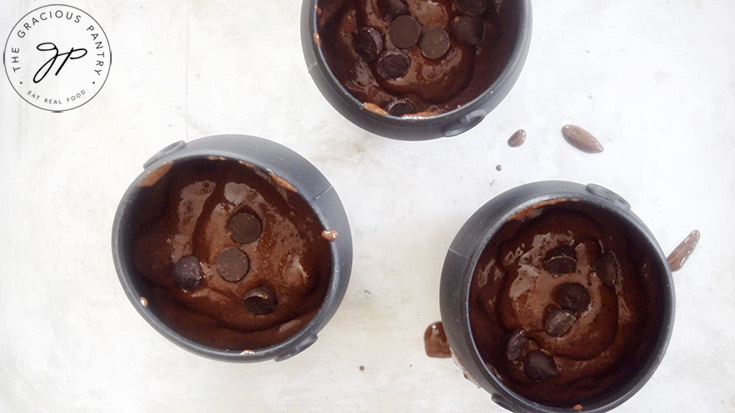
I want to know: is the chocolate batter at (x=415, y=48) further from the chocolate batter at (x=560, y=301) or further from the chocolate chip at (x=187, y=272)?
the chocolate chip at (x=187, y=272)

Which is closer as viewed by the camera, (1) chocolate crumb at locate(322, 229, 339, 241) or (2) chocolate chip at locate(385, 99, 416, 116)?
(1) chocolate crumb at locate(322, 229, 339, 241)

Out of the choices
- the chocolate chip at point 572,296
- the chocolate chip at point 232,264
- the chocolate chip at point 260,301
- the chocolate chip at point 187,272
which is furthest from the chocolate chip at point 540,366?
the chocolate chip at point 187,272

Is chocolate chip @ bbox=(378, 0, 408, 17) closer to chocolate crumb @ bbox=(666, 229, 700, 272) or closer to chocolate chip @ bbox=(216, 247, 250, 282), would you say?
chocolate chip @ bbox=(216, 247, 250, 282)

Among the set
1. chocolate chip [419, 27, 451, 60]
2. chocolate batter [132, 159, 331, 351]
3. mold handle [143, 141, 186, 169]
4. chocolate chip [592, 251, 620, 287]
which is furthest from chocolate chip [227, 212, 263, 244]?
chocolate chip [592, 251, 620, 287]

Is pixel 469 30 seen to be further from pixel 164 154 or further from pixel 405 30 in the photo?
pixel 164 154
